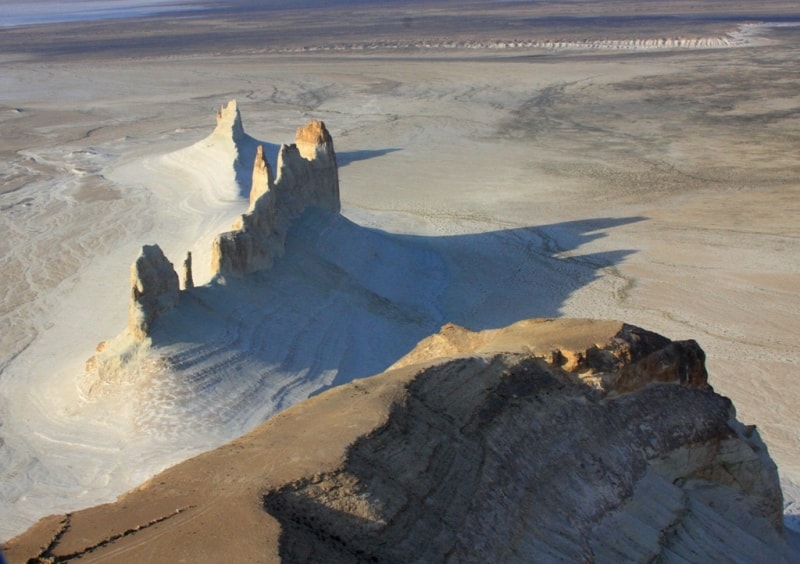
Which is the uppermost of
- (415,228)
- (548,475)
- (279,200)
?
(548,475)

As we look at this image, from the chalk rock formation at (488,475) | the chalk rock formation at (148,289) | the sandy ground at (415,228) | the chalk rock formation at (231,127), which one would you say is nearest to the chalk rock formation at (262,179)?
the sandy ground at (415,228)

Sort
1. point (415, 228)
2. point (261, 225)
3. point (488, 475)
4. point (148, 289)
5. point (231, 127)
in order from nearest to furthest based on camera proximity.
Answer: point (488, 475)
point (148, 289)
point (261, 225)
point (415, 228)
point (231, 127)

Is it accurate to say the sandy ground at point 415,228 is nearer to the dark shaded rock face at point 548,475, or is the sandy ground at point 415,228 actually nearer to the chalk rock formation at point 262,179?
the chalk rock formation at point 262,179

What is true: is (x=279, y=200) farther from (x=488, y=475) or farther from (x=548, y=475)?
(x=488, y=475)

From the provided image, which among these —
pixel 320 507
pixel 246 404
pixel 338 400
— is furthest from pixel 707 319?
pixel 320 507

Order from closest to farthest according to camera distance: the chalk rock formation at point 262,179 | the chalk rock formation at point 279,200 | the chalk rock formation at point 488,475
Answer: the chalk rock formation at point 488,475 < the chalk rock formation at point 279,200 < the chalk rock formation at point 262,179

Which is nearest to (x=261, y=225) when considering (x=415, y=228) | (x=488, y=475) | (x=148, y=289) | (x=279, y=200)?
(x=279, y=200)

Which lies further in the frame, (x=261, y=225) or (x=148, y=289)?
(x=261, y=225)
